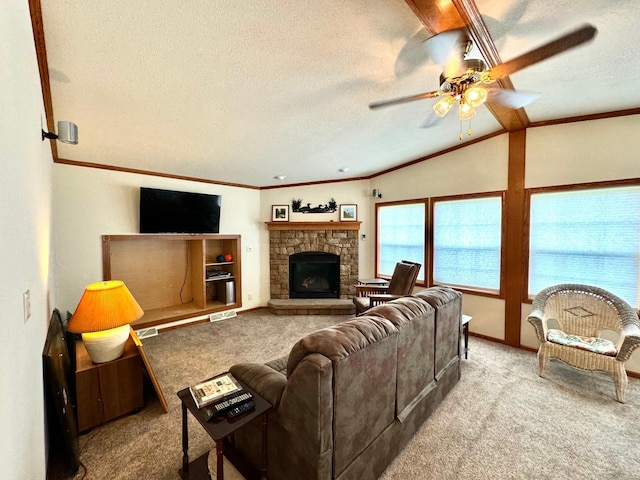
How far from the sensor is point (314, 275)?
5.31 m

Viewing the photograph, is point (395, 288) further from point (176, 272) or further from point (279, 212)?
point (176, 272)

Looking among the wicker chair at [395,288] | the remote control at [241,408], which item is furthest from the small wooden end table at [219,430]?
the wicker chair at [395,288]

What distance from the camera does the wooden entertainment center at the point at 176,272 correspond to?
3939 mm

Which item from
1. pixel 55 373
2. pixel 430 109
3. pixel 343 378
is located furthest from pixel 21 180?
pixel 430 109

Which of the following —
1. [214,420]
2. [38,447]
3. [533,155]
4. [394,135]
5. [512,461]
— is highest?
[394,135]

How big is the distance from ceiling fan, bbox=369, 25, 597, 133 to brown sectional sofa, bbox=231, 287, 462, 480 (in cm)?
151

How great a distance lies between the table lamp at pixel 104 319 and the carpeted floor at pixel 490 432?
1.98ft

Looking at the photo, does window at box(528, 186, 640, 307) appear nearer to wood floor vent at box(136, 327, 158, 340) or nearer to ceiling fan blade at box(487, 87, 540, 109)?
ceiling fan blade at box(487, 87, 540, 109)

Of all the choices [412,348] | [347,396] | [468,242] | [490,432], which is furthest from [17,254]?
[468,242]

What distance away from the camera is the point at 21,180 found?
109 cm

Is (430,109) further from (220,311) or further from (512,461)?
(220,311)

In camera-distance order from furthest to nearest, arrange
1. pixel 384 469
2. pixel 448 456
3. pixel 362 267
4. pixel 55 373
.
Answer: pixel 362 267, pixel 448 456, pixel 384 469, pixel 55 373

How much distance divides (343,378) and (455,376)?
71.0 inches

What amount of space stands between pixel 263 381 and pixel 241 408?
0.69ft
